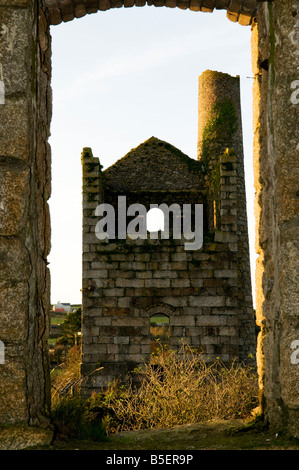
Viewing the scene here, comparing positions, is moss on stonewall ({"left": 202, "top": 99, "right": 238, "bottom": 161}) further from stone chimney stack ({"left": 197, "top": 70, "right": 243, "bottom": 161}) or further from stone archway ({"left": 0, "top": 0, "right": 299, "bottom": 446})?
stone archway ({"left": 0, "top": 0, "right": 299, "bottom": 446})

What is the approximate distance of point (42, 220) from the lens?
164 inches

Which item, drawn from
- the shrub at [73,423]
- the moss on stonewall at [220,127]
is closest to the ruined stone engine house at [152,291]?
the shrub at [73,423]

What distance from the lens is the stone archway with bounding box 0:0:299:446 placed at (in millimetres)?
3609

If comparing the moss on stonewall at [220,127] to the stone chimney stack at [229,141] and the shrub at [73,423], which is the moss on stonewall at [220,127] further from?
the shrub at [73,423]

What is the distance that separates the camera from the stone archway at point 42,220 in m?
3.61

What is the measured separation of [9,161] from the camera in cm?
374

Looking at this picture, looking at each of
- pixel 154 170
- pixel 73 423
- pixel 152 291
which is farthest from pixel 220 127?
pixel 73 423

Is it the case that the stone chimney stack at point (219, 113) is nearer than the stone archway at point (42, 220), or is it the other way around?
the stone archway at point (42, 220)

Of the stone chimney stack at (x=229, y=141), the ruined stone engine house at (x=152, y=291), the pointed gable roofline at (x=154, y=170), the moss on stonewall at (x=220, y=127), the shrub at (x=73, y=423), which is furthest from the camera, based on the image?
the moss on stonewall at (x=220, y=127)

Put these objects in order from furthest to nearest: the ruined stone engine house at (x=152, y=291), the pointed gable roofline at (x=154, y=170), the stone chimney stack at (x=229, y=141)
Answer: the stone chimney stack at (x=229, y=141), the pointed gable roofline at (x=154, y=170), the ruined stone engine house at (x=152, y=291)

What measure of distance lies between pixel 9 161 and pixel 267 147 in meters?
1.99
